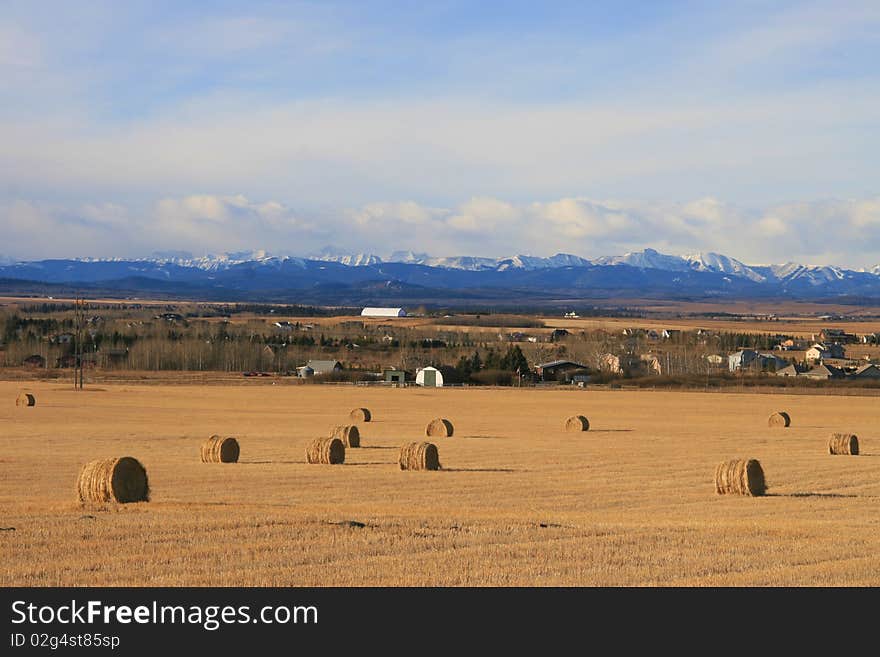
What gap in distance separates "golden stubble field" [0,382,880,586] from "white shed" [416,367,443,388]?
47737 millimetres

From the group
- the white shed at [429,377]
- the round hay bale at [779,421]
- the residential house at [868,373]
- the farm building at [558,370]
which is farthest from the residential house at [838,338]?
the round hay bale at [779,421]

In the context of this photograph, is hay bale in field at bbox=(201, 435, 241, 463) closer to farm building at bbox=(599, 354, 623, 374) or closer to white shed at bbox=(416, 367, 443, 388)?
white shed at bbox=(416, 367, 443, 388)

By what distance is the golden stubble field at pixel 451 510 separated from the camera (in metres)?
12.7

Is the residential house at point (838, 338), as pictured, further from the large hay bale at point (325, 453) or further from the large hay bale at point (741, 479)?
the large hay bale at point (741, 479)

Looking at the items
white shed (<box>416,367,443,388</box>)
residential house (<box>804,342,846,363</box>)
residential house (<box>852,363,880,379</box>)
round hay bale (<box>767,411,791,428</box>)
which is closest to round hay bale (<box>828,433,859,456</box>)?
round hay bale (<box>767,411,791,428</box>)

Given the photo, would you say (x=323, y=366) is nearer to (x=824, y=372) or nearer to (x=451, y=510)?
(x=824, y=372)

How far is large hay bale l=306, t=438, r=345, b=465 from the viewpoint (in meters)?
30.0

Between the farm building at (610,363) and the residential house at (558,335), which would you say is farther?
the residential house at (558,335)

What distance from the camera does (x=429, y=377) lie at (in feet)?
325

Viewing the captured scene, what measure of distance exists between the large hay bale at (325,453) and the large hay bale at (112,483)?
Result: 36.0ft

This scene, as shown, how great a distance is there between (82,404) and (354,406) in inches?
606

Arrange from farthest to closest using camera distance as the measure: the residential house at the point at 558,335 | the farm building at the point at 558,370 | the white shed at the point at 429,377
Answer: the residential house at the point at 558,335 → the farm building at the point at 558,370 → the white shed at the point at 429,377

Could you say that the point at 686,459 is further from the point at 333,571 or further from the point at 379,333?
the point at 379,333

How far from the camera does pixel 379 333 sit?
564 feet
